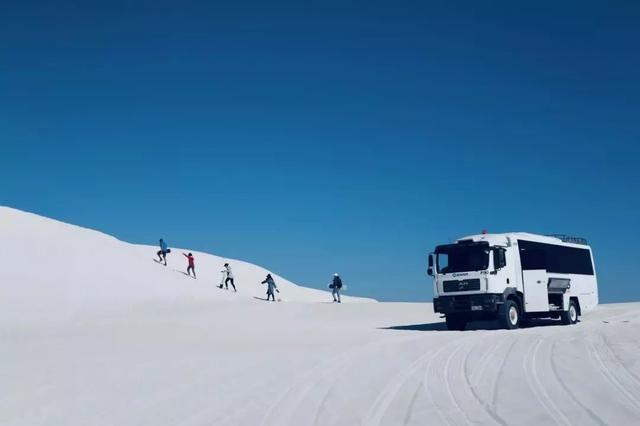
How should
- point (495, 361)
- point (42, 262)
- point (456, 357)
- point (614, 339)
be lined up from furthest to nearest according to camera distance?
point (42, 262) → point (614, 339) → point (456, 357) → point (495, 361)

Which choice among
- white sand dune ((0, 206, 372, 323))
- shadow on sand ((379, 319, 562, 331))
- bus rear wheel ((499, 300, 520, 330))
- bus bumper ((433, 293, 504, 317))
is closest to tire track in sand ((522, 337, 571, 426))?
bus bumper ((433, 293, 504, 317))

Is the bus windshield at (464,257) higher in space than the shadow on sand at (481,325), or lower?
higher

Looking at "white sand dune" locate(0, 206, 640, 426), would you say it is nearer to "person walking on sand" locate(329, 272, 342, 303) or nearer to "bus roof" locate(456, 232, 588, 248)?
"bus roof" locate(456, 232, 588, 248)

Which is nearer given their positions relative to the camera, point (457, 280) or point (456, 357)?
point (456, 357)

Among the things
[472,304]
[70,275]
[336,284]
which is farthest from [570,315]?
[70,275]

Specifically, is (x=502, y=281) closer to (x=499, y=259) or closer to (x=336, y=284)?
(x=499, y=259)

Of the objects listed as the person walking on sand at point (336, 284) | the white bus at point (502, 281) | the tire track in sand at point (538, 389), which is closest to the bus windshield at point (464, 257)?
the white bus at point (502, 281)

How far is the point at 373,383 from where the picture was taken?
432 inches

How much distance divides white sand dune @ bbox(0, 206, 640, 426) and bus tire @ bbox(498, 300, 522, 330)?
7.81 feet

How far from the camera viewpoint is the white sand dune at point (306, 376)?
347 inches

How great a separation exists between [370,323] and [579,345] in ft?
39.1

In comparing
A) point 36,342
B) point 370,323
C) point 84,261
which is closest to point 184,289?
point 84,261

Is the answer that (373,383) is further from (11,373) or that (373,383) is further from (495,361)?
(11,373)

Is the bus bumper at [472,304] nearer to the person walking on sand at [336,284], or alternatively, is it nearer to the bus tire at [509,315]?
the bus tire at [509,315]
